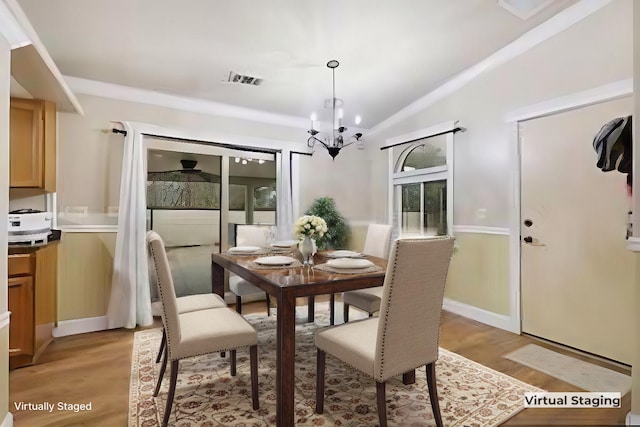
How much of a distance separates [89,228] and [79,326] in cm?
93

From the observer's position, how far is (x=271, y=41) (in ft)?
9.02

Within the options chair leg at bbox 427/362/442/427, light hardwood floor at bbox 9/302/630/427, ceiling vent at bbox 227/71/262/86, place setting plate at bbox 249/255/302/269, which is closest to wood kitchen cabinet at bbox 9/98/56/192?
light hardwood floor at bbox 9/302/630/427

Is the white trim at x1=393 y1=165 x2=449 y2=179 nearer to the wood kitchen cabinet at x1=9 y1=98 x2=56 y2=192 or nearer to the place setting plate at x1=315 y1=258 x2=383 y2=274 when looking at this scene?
the place setting plate at x1=315 y1=258 x2=383 y2=274

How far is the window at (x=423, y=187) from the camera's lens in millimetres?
3912

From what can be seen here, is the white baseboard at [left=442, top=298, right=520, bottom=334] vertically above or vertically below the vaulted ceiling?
below

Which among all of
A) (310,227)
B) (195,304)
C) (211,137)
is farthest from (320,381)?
(211,137)

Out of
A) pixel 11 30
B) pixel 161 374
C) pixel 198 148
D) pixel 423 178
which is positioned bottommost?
pixel 161 374

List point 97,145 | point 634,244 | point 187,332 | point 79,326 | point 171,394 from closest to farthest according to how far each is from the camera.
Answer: point 634,244 < point 171,394 < point 187,332 < point 79,326 < point 97,145

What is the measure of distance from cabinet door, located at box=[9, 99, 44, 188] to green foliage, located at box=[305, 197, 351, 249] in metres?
2.88

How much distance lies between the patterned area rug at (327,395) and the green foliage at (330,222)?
2200 millimetres

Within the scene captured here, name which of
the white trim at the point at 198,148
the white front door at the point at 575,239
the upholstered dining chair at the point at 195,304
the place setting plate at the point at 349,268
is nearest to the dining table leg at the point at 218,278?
the upholstered dining chair at the point at 195,304

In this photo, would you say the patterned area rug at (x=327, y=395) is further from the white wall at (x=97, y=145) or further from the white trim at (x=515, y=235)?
the white wall at (x=97, y=145)

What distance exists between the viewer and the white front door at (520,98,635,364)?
2.52 meters

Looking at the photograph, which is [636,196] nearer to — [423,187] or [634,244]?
[634,244]
